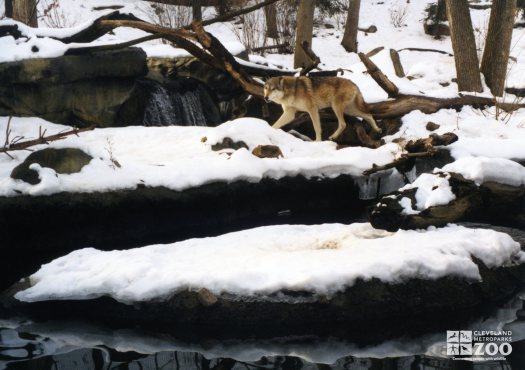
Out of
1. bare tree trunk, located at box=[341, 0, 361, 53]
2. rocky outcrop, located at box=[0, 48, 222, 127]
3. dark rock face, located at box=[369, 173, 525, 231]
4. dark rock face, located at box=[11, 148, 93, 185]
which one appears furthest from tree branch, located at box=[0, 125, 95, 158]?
bare tree trunk, located at box=[341, 0, 361, 53]

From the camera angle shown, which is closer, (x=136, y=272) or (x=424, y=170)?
(x=136, y=272)

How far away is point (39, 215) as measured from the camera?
5996mm

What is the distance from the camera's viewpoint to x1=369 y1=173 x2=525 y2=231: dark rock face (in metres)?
5.62

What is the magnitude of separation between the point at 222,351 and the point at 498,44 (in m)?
9.99

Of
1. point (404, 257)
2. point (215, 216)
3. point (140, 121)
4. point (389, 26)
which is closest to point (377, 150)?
point (215, 216)

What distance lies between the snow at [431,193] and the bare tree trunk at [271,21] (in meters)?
12.7

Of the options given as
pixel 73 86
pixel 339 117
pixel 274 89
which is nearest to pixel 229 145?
pixel 274 89

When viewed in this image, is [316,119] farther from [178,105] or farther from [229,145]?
[178,105]

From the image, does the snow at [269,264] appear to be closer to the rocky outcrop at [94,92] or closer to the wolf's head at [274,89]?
the wolf's head at [274,89]

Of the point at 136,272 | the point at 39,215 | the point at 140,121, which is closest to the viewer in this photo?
the point at 136,272

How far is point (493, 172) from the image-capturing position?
5.90 metres

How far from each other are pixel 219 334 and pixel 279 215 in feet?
10.6

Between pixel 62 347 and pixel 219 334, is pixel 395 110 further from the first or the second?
pixel 62 347

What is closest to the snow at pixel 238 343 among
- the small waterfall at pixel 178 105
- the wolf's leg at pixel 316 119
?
the wolf's leg at pixel 316 119
